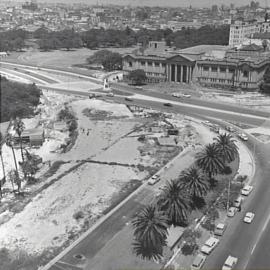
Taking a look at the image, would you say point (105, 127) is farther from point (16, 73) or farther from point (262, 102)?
point (16, 73)

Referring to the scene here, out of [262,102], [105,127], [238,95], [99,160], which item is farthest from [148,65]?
[99,160]

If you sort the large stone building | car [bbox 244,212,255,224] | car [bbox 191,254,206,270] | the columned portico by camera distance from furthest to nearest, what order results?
1. the columned portico
2. the large stone building
3. car [bbox 244,212,255,224]
4. car [bbox 191,254,206,270]

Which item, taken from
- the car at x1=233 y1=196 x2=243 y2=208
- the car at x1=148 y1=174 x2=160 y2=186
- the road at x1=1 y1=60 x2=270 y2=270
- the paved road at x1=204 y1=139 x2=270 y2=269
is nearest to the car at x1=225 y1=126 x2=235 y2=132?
the road at x1=1 y1=60 x2=270 y2=270

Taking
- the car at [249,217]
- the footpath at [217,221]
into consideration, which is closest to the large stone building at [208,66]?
the footpath at [217,221]

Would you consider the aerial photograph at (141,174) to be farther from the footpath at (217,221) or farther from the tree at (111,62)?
the tree at (111,62)

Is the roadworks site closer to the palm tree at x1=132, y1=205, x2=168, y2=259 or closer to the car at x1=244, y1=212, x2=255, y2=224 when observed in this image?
the palm tree at x1=132, y1=205, x2=168, y2=259

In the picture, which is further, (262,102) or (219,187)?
(262,102)

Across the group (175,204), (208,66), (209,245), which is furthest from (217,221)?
(208,66)
